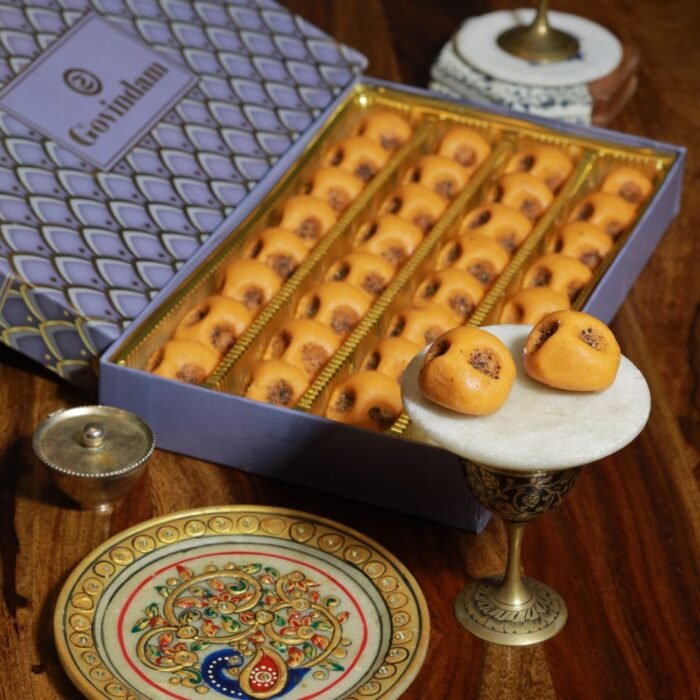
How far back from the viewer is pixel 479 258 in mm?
2000

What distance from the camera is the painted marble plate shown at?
1.40 metres

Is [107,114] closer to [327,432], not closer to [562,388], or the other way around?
[327,432]

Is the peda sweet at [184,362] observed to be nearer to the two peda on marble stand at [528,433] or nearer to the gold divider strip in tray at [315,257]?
the gold divider strip in tray at [315,257]

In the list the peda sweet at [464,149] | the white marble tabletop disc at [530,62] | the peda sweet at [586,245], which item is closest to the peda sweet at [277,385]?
the peda sweet at [586,245]

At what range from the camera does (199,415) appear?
170 centimetres

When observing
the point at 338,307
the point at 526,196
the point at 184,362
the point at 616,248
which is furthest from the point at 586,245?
the point at 184,362

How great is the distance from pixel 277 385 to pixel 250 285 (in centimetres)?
21

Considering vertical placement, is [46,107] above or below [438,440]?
below

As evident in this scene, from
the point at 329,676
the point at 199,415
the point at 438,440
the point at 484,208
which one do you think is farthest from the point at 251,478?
the point at 484,208

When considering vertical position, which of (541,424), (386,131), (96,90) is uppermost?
(541,424)

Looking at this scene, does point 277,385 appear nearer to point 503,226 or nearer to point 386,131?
point 503,226

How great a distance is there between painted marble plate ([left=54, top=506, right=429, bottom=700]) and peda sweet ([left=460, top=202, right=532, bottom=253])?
0.64 metres

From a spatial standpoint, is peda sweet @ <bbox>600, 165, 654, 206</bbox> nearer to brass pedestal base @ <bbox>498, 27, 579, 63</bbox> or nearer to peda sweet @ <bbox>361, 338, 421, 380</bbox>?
brass pedestal base @ <bbox>498, 27, 579, 63</bbox>

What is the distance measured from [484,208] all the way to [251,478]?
23.9 inches
